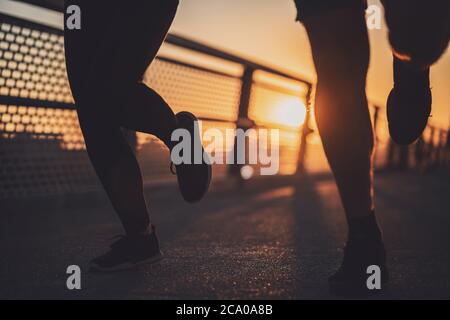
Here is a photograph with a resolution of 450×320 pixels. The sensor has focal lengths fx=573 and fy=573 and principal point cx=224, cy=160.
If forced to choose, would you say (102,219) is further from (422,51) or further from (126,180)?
(422,51)

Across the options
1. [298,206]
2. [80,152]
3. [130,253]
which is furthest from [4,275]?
[298,206]

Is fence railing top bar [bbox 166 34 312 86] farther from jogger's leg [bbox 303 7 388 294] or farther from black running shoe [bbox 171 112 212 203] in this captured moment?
jogger's leg [bbox 303 7 388 294]

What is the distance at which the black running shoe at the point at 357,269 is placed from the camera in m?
1.75

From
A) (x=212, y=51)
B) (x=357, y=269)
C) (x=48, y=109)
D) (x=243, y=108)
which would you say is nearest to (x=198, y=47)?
(x=212, y=51)

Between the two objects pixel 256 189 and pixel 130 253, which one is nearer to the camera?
pixel 130 253

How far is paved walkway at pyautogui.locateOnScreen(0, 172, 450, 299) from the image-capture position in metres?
1.84

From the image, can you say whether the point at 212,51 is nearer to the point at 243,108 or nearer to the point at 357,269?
the point at 243,108

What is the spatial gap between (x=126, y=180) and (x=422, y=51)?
1120mm

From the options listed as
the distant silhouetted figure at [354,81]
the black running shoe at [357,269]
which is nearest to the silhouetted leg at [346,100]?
the distant silhouetted figure at [354,81]

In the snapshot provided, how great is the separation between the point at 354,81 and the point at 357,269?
2.00 feet

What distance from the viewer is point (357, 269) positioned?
1.80 metres

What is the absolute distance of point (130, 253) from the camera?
2.14 meters

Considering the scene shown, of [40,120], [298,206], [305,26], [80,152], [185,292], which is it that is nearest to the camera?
[185,292]

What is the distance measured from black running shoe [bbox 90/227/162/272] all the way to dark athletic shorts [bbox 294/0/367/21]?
101 cm
